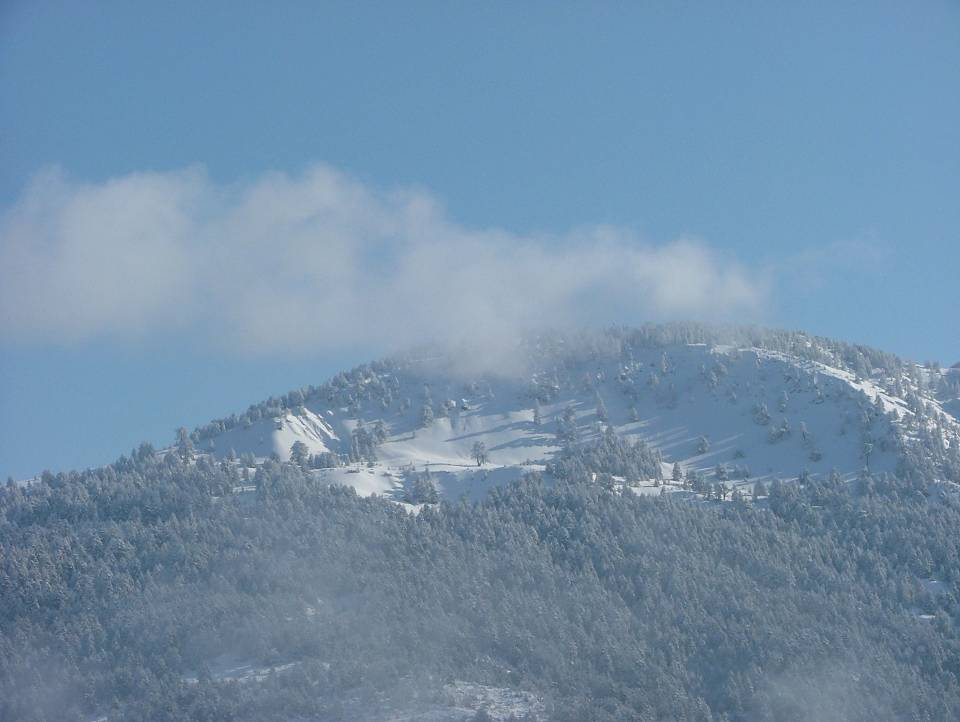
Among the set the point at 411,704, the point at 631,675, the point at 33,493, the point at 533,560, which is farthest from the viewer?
the point at 33,493

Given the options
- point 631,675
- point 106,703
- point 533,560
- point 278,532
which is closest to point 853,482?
point 533,560

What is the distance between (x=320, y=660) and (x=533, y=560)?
107ft

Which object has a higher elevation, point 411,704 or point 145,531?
point 145,531

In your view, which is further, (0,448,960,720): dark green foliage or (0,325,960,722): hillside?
(0,448,960,720): dark green foliage

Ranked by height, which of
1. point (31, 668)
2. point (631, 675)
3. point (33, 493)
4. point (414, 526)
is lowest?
point (631, 675)

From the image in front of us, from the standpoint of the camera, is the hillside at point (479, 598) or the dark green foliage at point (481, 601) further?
the dark green foliage at point (481, 601)

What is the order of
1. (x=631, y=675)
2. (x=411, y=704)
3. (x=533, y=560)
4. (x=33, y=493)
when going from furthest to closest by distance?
(x=33, y=493)
(x=533, y=560)
(x=631, y=675)
(x=411, y=704)

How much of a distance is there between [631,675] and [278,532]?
161 ft

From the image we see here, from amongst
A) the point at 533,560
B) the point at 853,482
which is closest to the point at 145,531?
the point at 533,560

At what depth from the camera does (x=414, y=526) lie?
15450 centimetres

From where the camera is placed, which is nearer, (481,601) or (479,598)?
(481,601)

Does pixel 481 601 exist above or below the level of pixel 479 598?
below

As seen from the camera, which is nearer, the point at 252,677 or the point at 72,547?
the point at 252,677

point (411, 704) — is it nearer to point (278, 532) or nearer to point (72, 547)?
point (278, 532)
